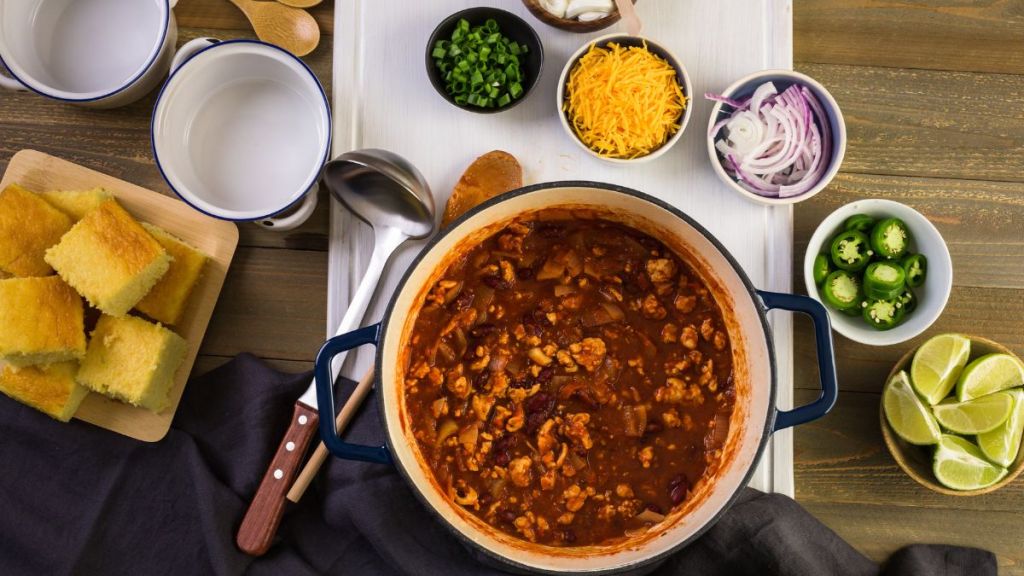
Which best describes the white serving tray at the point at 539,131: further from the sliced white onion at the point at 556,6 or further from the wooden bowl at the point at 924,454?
the wooden bowl at the point at 924,454

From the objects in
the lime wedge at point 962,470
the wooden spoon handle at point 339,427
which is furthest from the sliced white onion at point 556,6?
the lime wedge at point 962,470

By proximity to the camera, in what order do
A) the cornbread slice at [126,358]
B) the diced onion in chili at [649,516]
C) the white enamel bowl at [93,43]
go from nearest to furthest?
1. the diced onion in chili at [649,516]
2. the cornbread slice at [126,358]
3. the white enamel bowl at [93,43]

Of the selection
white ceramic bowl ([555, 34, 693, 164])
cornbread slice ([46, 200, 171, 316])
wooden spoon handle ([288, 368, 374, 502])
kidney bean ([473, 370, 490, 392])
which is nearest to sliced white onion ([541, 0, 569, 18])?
white ceramic bowl ([555, 34, 693, 164])

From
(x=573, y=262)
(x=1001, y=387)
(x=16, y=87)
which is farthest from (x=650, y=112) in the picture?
(x=16, y=87)

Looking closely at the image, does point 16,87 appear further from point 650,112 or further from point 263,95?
point 650,112

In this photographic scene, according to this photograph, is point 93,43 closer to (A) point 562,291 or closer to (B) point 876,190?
(A) point 562,291

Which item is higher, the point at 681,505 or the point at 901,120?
the point at 901,120
